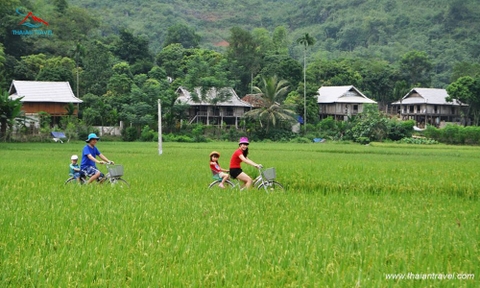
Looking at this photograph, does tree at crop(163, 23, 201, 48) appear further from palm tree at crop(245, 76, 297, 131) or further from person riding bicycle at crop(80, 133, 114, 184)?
person riding bicycle at crop(80, 133, 114, 184)

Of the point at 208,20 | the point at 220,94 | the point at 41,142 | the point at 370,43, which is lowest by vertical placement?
the point at 41,142

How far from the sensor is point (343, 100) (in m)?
60.5

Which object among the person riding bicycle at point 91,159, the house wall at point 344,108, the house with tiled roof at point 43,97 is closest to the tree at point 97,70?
the house with tiled roof at point 43,97

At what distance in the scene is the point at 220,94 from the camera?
2138 inches

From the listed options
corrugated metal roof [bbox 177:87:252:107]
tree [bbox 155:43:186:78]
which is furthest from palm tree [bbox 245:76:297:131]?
tree [bbox 155:43:186:78]

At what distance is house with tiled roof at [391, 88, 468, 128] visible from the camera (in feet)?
211

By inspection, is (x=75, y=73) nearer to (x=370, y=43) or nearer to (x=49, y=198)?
(x=49, y=198)

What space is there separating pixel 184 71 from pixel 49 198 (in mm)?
→ 56877

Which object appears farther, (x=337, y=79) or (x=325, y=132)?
(x=337, y=79)

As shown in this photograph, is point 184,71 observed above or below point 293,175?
above

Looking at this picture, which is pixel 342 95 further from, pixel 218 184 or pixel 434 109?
pixel 218 184

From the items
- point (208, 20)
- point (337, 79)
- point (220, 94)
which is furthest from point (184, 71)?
point (208, 20)

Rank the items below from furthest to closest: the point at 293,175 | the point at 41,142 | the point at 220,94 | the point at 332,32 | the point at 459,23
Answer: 1. the point at 332,32
2. the point at 459,23
3. the point at 220,94
4. the point at 41,142
5. the point at 293,175

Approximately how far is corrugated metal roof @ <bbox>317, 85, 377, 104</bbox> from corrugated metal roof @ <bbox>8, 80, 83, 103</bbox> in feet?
87.8
